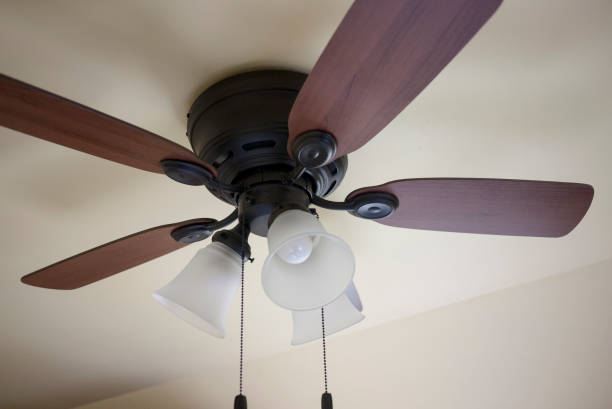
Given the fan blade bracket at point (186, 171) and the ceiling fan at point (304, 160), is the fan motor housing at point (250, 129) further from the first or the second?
the fan blade bracket at point (186, 171)

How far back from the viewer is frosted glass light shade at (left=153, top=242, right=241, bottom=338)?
2.90ft

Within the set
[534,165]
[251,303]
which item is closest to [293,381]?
[251,303]

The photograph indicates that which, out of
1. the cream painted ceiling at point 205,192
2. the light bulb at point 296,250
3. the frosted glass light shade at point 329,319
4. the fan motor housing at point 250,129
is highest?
the cream painted ceiling at point 205,192

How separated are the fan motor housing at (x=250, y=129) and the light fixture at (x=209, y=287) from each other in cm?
11

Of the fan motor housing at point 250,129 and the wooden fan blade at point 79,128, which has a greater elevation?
the fan motor housing at point 250,129

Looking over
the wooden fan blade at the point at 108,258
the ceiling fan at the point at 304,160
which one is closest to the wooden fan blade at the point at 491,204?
the ceiling fan at the point at 304,160

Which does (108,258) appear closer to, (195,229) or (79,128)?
(195,229)

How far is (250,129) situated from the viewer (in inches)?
36.7

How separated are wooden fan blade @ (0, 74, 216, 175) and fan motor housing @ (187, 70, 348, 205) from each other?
4.9 inches

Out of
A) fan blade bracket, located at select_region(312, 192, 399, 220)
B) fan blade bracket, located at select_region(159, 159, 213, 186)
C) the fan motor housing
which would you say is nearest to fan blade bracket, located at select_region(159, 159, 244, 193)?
fan blade bracket, located at select_region(159, 159, 213, 186)

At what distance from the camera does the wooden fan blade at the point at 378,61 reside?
0.58m

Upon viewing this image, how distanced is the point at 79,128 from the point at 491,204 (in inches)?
26.3

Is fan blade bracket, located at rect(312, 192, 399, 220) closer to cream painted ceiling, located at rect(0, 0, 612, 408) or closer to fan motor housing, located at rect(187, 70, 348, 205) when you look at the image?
fan motor housing, located at rect(187, 70, 348, 205)

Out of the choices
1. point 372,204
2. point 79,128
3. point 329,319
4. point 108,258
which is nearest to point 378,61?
point 372,204
